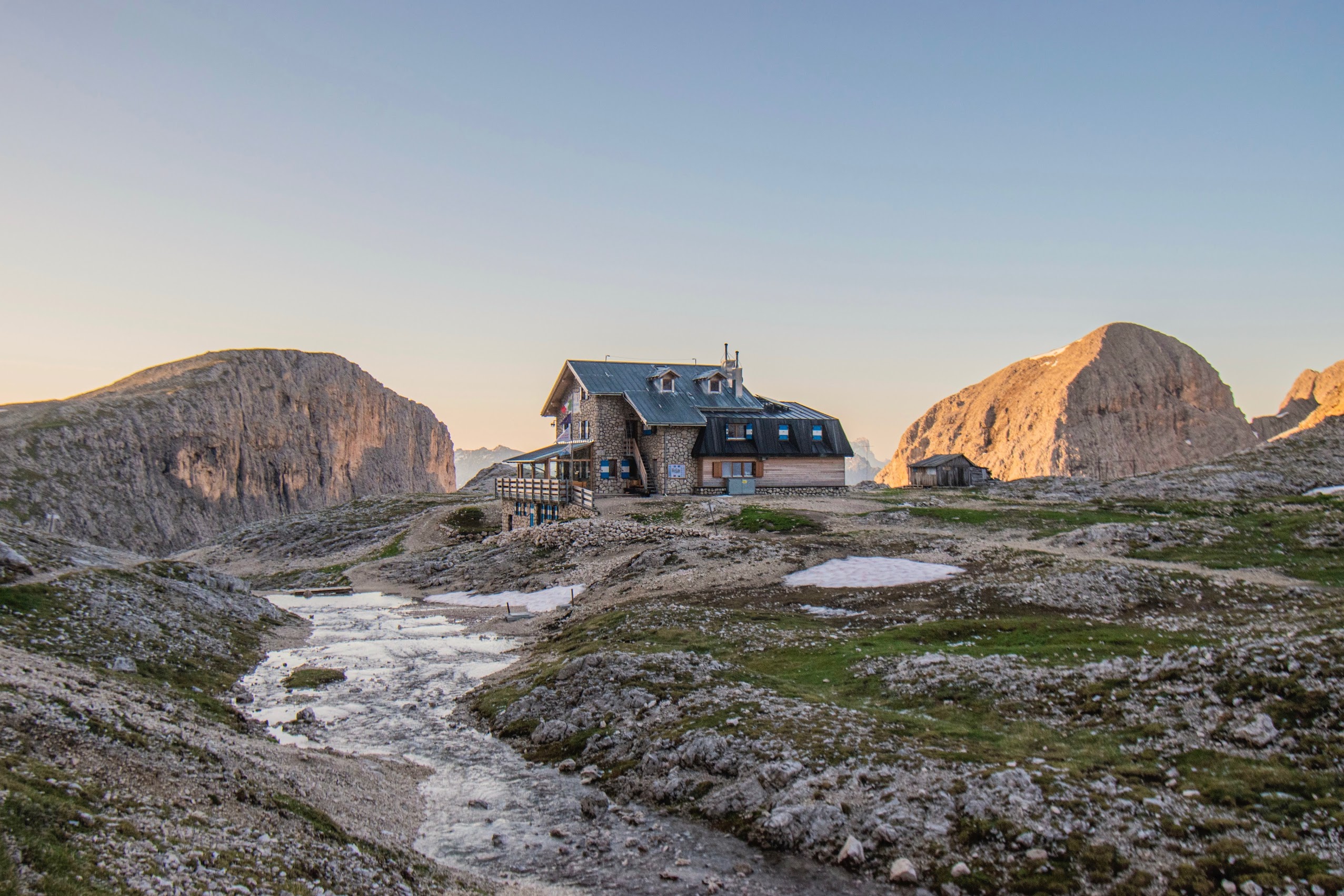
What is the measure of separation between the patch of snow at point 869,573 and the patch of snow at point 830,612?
119 inches

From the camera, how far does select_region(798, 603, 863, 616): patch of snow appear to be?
2942 cm

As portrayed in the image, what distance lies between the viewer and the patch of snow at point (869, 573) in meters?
33.5

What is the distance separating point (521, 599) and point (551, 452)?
2764 centimetres

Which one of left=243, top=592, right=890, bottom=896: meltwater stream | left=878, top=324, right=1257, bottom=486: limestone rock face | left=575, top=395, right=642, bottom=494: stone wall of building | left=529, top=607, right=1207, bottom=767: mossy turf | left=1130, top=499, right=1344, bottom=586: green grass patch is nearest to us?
left=243, top=592, right=890, bottom=896: meltwater stream

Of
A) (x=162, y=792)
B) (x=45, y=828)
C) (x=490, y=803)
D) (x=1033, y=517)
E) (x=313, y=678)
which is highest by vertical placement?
(x=1033, y=517)

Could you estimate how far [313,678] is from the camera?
26.3 meters

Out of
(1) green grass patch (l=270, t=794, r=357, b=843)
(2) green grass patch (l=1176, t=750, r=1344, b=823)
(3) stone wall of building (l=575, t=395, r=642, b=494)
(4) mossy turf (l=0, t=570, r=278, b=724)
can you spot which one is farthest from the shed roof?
(1) green grass patch (l=270, t=794, r=357, b=843)

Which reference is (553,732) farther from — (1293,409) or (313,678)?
(1293,409)

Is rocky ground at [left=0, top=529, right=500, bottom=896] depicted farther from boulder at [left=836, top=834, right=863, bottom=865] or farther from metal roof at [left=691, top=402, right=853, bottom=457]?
metal roof at [left=691, top=402, right=853, bottom=457]

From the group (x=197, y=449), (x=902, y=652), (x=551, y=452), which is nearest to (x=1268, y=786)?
(x=902, y=652)

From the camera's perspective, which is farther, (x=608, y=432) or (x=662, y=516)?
(x=608, y=432)

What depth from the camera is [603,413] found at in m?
67.4

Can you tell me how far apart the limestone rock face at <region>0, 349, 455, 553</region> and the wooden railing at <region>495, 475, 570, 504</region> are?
77.8 metres

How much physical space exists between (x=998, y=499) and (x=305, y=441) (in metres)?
153
